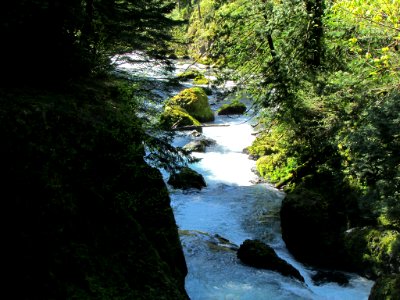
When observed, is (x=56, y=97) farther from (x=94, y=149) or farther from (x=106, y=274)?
(x=106, y=274)

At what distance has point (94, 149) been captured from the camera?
468cm

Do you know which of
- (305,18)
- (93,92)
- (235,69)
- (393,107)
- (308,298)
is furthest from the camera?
(235,69)

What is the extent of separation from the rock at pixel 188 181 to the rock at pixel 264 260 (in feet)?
16.6

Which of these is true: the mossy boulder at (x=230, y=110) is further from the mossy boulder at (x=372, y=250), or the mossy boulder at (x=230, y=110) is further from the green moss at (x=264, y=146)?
the mossy boulder at (x=372, y=250)

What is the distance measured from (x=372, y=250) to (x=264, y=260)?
247 centimetres

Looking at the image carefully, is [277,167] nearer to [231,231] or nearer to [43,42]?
[231,231]

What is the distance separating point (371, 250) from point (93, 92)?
701 centimetres

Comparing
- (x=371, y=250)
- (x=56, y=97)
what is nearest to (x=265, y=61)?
(x=371, y=250)

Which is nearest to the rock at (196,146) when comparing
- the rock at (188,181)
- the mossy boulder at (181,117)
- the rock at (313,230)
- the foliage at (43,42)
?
the mossy boulder at (181,117)

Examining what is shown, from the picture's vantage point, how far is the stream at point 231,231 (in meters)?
7.71

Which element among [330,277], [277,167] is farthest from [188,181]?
[330,277]

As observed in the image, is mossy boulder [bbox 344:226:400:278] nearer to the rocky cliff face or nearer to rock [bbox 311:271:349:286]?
rock [bbox 311:271:349:286]

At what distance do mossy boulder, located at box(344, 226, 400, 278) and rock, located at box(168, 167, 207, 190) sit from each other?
6.03 m

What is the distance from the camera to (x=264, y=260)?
8.66m
